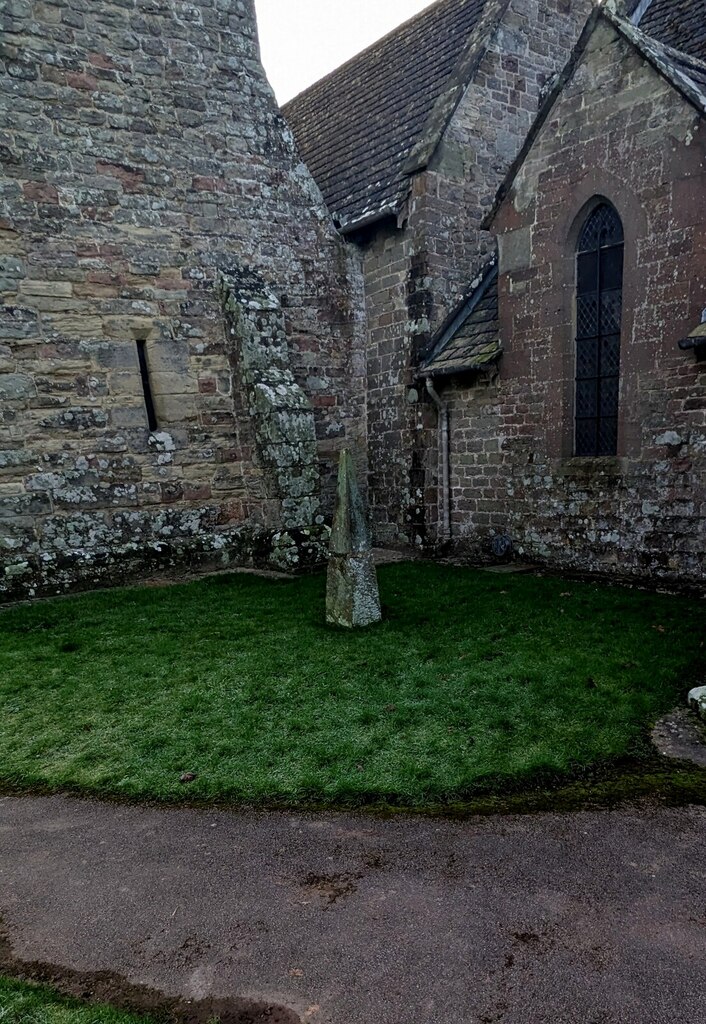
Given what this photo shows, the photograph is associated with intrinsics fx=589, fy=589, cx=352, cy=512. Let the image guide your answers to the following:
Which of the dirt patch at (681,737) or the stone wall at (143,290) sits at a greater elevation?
the stone wall at (143,290)

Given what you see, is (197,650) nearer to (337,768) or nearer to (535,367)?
(337,768)

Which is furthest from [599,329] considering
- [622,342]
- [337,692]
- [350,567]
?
[337,692]

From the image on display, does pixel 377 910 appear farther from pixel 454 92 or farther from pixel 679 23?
pixel 679 23

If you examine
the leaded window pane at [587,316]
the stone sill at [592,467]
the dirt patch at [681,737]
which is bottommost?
the dirt patch at [681,737]

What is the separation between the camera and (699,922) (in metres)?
2.68

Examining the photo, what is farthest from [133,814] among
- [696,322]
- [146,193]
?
[146,193]

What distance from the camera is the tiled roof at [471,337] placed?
9219mm

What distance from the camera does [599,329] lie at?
8109 millimetres

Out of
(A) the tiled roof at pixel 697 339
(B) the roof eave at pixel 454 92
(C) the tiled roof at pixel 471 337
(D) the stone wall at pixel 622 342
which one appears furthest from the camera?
(B) the roof eave at pixel 454 92

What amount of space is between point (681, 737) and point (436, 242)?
8.45m

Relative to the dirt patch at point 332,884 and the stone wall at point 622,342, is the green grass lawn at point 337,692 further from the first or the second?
the stone wall at point 622,342

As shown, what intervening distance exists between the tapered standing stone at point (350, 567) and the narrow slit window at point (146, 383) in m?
3.69

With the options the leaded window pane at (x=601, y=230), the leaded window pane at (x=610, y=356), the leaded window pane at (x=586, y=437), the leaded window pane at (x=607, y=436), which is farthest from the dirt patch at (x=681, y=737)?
the leaded window pane at (x=601, y=230)

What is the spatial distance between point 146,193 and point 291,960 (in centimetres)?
915
